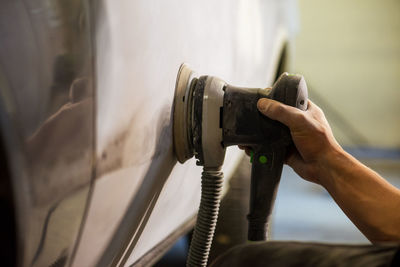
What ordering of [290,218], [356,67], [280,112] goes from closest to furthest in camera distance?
[280,112] → [290,218] → [356,67]

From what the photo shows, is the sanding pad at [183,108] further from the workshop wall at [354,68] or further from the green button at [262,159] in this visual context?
the workshop wall at [354,68]

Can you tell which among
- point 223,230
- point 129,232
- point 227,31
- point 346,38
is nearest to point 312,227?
point 223,230

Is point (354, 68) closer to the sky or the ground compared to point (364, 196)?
closer to the ground

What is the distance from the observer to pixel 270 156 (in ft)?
2.18

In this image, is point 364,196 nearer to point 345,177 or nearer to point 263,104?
point 345,177

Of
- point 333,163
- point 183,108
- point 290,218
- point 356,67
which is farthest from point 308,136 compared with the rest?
point 356,67

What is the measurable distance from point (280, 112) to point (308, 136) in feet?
0.19

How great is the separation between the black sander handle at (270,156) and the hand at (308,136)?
2cm

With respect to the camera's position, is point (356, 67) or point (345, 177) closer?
point (345, 177)

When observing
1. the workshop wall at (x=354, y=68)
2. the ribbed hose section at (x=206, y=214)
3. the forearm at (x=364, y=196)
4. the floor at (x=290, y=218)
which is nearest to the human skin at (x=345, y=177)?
the forearm at (x=364, y=196)

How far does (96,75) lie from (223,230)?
4.06 ft

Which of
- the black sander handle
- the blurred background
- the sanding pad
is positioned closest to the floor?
the blurred background

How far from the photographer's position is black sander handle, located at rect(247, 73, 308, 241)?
0.63m

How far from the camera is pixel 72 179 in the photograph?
1.31ft
